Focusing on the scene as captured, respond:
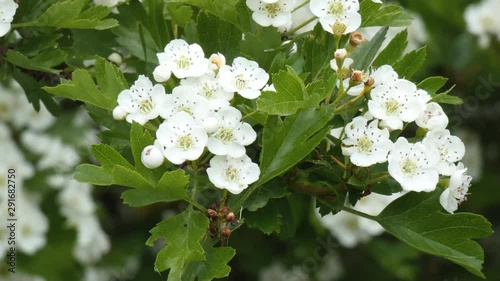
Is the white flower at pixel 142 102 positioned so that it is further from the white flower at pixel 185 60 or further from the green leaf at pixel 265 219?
the green leaf at pixel 265 219

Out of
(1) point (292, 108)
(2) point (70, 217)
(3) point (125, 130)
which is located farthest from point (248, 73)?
(2) point (70, 217)

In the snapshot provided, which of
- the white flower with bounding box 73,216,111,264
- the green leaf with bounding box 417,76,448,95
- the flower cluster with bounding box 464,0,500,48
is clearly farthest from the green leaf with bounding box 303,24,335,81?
the flower cluster with bounding box 464,0,500,48

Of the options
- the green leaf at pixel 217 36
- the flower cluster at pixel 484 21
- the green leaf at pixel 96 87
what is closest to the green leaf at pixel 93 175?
the green leaf at pixel 96 87

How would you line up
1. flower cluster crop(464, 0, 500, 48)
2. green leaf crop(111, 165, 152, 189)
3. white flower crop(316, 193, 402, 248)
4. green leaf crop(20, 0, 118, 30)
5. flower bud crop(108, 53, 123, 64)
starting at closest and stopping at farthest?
green leaf crop(111, 165, 152, 189)
green leaf crop(20, 0, 118, 30)
flower bud crop(108, 53, 123, 64)
white flower crop(316, 193, 402, 248)
flower cluster crop(464, 0, 500, 48)

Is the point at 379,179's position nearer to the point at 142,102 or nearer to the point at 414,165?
the point at 414,165

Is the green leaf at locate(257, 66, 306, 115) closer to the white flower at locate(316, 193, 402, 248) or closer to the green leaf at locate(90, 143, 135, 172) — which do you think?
the green leaf at locate(90, 143, 135, 172)
